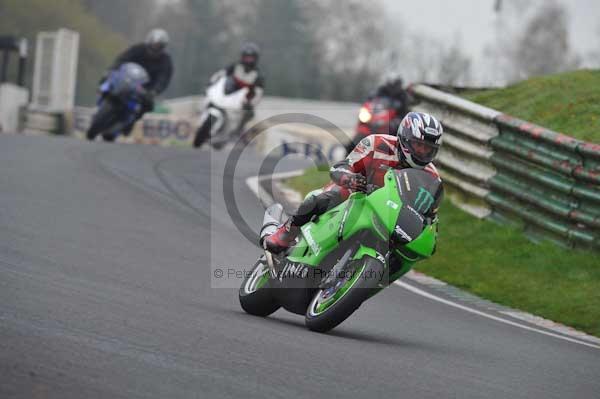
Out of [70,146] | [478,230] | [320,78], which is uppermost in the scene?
[478,230]

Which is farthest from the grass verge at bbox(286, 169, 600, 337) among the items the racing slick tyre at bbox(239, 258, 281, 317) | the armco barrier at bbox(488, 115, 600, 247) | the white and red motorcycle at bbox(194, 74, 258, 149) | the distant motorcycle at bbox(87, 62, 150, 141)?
the white and red motorcycle at bbox(194, 74, 258, 149)

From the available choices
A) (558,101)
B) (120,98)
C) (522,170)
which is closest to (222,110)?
(120,98)

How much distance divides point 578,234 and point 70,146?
30.3 feet

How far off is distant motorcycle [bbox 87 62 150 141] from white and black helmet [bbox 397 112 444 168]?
1377cm

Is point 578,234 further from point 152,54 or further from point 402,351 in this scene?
point 152,54

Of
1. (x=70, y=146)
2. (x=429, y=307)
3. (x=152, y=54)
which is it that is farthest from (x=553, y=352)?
(x=152, y=54)

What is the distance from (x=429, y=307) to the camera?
368 inches

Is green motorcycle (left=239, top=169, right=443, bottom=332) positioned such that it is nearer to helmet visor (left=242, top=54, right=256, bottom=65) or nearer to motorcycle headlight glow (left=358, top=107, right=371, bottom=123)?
motorcycle headlight glow (left=358, top=107, right=371, bottom=123)

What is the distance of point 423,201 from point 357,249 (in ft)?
1.64

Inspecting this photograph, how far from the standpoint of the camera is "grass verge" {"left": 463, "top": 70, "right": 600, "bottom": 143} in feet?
44.3

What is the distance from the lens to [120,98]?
2053cm

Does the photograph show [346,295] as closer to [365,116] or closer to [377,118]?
[365,116]

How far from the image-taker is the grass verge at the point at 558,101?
13.5 metres

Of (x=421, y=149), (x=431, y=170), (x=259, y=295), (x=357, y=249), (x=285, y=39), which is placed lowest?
(x=285, y=39)
